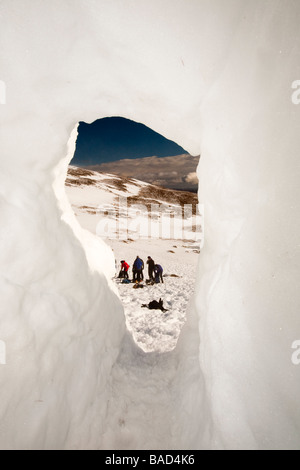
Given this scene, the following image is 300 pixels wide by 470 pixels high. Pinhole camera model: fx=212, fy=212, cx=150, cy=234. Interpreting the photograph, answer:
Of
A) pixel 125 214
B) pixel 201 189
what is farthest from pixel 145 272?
pixel 125 214

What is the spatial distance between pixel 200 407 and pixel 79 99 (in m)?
4.05

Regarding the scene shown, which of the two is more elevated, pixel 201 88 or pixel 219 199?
pixel 201 88

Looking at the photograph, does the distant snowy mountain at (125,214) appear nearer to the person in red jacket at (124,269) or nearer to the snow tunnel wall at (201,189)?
the person in red jacket at (124,269)

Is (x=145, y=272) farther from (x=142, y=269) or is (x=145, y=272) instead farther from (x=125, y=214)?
(x=125, y=214)

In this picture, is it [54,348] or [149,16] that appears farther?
[54,348]

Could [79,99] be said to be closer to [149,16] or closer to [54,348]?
[149,16]

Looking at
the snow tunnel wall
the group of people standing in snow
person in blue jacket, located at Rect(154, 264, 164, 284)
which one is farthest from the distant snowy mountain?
the snow tunnel wall

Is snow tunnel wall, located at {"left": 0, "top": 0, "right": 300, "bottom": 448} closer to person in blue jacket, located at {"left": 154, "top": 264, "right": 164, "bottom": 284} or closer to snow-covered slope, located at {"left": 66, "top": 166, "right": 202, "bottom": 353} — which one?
snow-covered slope, located at {"left": 66, "top": 166, "right": 202, "bottom": 353}

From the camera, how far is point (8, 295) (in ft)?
7.59

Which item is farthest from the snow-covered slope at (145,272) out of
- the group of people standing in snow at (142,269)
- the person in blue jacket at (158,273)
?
the group of people standing in snow at (142,269)

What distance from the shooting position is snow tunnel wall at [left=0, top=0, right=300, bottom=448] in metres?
1.67

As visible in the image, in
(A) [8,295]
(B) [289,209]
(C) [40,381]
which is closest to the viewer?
(B) [289,209]

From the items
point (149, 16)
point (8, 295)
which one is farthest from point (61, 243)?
point (149, 16)

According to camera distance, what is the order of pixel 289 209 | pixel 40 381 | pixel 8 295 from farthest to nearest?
1. pixel 40 381
2. pixel 8 295
3. pixel 289 209
